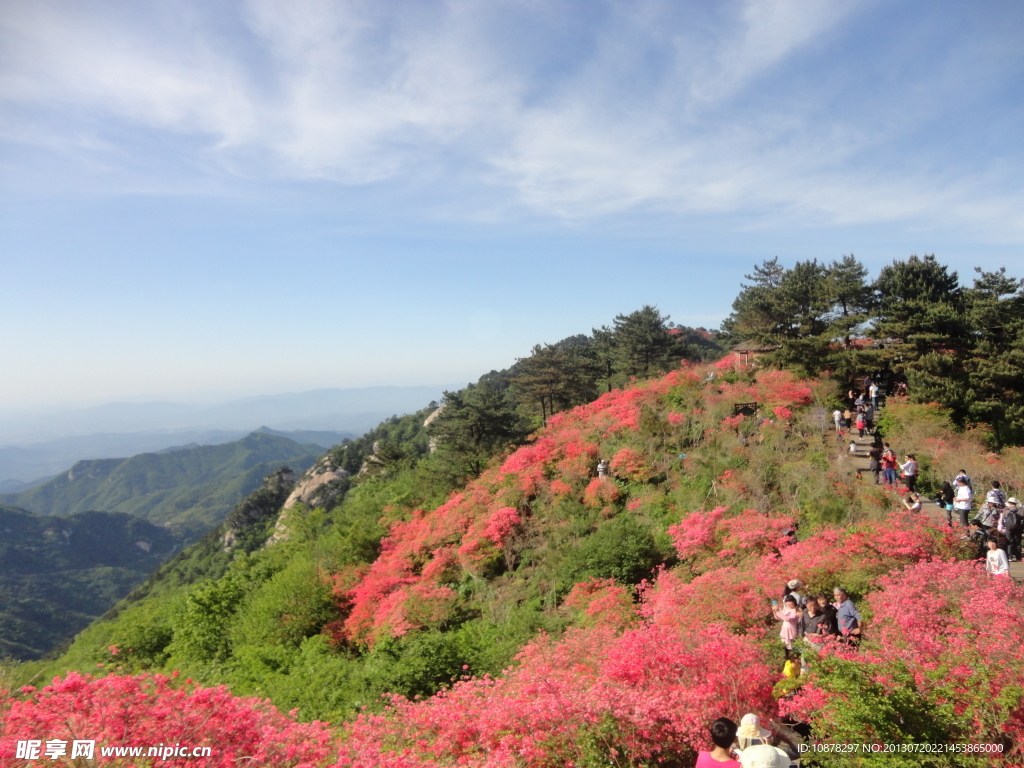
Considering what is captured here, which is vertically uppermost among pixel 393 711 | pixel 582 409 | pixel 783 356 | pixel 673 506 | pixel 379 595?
pixel 783 356

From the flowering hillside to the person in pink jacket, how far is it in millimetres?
256

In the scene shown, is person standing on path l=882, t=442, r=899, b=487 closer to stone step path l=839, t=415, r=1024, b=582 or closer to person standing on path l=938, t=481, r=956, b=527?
stone step path l=839, t=415, r=1024, b=582

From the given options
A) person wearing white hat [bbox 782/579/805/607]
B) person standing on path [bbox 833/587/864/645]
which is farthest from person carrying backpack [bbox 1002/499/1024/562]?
person wearing white hat [bbox 782/579/805/607]

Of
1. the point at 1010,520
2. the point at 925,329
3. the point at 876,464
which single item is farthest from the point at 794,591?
the point at 925,329

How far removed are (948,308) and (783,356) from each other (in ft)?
17.3

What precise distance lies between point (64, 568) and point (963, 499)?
5524 inches

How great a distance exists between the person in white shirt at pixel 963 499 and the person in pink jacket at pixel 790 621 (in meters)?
5.39

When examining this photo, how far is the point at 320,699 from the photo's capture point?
31.9ft

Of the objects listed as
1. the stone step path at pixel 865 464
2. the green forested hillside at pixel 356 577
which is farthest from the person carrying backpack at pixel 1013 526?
the green forested hillside at pixel 356 577

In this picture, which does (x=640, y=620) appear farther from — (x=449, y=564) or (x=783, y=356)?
(x=783, y=356)

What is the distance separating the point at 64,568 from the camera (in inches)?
4060

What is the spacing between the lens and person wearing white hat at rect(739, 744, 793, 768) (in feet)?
13.1

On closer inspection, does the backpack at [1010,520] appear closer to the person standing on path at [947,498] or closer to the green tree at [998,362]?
the person standing on path at [947,498]

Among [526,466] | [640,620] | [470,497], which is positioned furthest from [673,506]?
[470,497]
